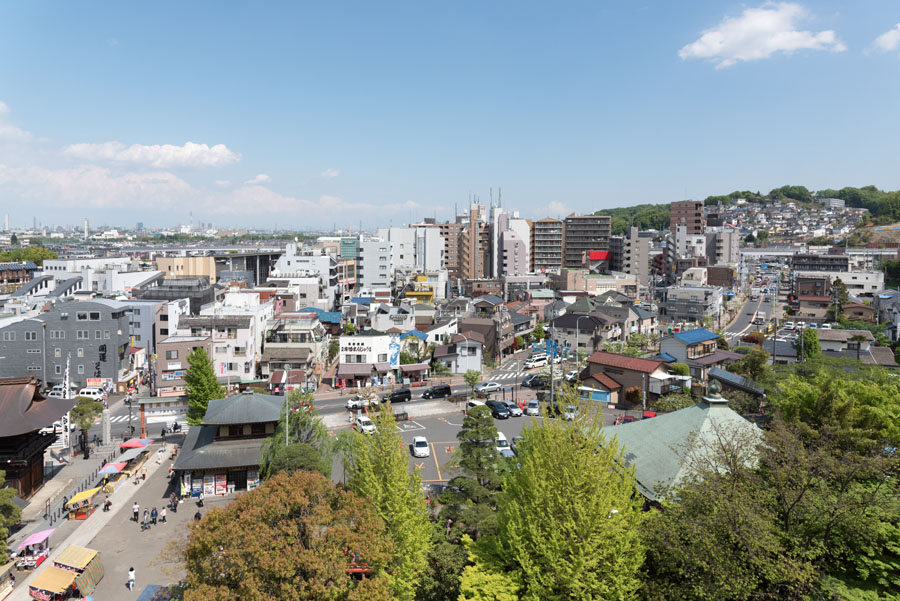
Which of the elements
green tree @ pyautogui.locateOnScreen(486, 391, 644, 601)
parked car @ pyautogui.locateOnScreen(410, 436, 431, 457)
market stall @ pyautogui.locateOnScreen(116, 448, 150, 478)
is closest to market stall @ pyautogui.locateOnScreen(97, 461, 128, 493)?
market stall @ pyautogui.locateOnScreen(116, 448, 150, 478)

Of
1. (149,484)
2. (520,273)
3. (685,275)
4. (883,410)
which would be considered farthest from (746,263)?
(149,484)

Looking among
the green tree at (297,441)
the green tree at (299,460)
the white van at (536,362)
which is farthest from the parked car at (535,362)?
the green tree at (299,460)

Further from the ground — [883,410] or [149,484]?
[883,410]

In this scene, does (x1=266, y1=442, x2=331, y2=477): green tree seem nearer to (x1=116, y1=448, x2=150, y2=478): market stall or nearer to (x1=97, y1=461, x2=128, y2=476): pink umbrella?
(x1=97, y1=461, x2=128, y2=476): pink umbrella

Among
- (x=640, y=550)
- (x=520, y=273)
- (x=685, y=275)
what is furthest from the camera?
(x=520, y=273)

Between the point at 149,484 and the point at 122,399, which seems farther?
the point at 122,399

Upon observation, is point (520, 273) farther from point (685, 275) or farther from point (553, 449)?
point (553, 449)

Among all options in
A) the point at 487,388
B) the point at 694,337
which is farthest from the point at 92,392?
the point at 694,337

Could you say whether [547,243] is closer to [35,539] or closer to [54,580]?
[35,539]

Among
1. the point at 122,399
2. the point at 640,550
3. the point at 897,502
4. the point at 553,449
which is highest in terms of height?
the point at 553,449
